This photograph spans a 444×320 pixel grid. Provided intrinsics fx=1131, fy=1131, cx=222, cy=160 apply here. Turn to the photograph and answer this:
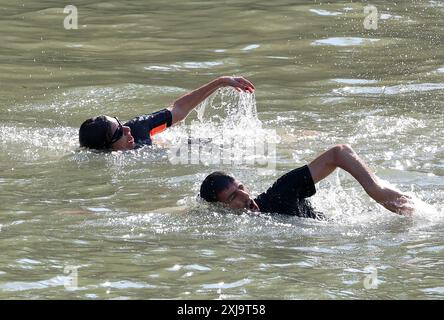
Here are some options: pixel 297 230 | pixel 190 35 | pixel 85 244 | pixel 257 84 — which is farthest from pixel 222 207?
pixel 190 35

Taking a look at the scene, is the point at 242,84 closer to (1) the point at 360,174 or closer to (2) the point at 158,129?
(2) the point at 158,129

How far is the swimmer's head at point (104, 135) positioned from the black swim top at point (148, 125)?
6.2 inches

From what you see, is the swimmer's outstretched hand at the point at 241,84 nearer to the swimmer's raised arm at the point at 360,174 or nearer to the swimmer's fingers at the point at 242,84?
the swimmer's fingers at the point at 242,84

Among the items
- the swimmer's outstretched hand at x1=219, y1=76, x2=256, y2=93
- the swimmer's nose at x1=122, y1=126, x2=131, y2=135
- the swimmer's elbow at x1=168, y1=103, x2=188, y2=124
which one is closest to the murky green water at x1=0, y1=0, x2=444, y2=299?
the swimmer's nose at x1=122, y1=126, x2=131, y2=135

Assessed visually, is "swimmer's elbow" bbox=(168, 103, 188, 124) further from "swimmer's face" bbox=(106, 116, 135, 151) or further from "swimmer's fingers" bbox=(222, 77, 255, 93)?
"swimmer's fingers" bbox=(222, 77, 255, 93)

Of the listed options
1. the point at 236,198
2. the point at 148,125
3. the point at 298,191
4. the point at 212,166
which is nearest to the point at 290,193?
the point at 298,191

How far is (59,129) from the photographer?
40.4 ft

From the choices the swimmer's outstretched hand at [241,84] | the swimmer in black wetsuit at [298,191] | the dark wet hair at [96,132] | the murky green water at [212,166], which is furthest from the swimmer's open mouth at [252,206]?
the dark wet hair at [96,132]

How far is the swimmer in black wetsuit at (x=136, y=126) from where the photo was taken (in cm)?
1104

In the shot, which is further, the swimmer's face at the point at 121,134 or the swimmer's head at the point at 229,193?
the swimmer's face at the point at 121,134

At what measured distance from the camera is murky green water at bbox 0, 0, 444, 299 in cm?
737
